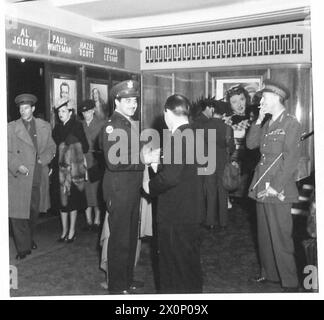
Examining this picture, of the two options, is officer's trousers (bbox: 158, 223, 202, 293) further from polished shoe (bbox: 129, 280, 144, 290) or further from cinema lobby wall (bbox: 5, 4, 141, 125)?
cinema lobby wall (bbox: 5, 4, 141, 125)

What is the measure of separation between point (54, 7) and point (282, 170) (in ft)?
8.45

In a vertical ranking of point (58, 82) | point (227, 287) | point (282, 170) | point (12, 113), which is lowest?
point (227, 287)

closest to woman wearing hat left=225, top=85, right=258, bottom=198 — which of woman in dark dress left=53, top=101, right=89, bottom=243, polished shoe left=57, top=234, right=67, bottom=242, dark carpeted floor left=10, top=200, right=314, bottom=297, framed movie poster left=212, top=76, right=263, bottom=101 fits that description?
framed movie poster left=212, top=76, right=263, bottom=101

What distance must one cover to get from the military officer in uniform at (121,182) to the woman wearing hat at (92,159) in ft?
3.83

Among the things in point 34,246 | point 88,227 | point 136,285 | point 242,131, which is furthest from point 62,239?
point 242,131

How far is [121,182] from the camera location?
2738mm

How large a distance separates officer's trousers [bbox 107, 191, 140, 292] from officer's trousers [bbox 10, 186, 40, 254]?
1.02 meters

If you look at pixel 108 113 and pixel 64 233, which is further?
pixel 108 113

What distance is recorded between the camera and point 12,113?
325 centimetres

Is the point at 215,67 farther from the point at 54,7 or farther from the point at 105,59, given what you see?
the point at 54,7

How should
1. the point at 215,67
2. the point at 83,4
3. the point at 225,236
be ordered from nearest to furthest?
the point at 83,4 → the point at 225,236 → the point at 215,67

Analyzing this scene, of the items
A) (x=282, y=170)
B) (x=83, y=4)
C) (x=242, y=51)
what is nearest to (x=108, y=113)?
(x=83, y=4)

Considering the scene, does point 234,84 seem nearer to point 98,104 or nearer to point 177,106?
point 98,104

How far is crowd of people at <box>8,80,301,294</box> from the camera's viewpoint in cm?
246
